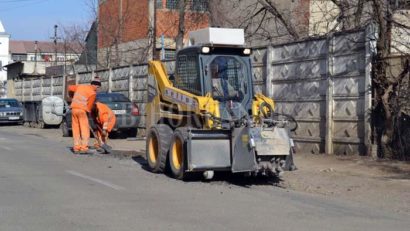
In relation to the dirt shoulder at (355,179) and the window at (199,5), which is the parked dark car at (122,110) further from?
the dirt shoulder at (355,179)

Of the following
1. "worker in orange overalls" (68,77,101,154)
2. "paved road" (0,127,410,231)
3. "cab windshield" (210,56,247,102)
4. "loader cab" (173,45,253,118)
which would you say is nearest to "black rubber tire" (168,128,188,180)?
"paved road" (0,127,410,231)

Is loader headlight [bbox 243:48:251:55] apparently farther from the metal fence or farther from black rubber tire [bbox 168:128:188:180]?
the metal fence

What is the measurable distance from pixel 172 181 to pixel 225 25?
17882mm

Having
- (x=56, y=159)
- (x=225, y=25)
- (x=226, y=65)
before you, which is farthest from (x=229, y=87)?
(x=225, y=25)

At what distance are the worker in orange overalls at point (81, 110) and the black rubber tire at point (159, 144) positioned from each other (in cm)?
356

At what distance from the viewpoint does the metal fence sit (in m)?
14.0

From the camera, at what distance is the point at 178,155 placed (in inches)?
468

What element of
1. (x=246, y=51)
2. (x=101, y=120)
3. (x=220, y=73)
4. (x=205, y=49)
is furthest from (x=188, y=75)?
(x=101, y=120)

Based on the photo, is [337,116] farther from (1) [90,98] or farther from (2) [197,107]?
(1) [90,98]

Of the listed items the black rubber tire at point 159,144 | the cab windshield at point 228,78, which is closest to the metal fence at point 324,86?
the cab windshield at point 228,78

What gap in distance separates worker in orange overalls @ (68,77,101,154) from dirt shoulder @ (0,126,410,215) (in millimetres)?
5468

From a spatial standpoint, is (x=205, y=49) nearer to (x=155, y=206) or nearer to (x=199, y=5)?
(x=155, y=206)

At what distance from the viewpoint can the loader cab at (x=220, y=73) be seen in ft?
39.2

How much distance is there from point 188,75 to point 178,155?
1.66 m
